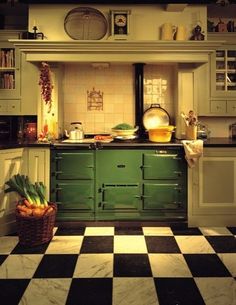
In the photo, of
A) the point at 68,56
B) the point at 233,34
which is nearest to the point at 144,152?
the point at 68,56

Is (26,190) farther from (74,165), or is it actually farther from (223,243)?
(223,243)

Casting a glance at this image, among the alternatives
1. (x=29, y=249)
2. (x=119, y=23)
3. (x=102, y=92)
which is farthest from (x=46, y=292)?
(x=119, y=23)

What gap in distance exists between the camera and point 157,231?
3.28 m

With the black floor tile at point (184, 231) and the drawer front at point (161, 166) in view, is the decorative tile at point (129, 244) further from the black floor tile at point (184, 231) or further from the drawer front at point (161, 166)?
the drawer front at point (161, 166)

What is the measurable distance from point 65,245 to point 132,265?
0.67 m

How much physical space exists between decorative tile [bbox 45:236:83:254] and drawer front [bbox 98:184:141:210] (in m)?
0.43

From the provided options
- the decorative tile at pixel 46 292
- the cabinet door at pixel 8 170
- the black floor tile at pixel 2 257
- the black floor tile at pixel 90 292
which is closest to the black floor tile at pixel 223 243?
the black floor tile at pixel 90 292

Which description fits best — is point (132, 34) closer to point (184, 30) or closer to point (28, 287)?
point (184, 30)

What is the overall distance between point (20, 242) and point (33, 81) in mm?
1739

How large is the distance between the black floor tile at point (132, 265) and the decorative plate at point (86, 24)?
2.26m

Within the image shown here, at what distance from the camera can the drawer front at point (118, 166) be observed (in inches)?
131

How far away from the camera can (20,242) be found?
9.64 ft

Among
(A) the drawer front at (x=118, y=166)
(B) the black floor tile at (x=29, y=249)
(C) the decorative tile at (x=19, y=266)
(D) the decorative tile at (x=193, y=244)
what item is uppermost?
(A) the drawer front at (x=118, y=166)

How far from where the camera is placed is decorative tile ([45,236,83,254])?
2779 mm
